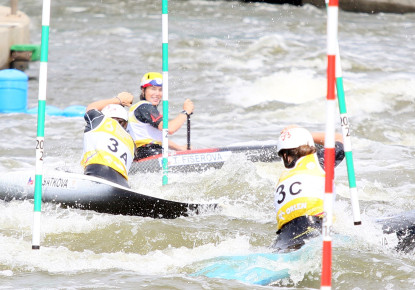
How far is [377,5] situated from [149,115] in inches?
759

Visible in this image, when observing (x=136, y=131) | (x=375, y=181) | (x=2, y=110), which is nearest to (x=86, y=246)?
(x=136, y=131)

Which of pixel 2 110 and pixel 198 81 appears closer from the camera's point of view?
pixel 2 110

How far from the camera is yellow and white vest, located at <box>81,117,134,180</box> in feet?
22.9

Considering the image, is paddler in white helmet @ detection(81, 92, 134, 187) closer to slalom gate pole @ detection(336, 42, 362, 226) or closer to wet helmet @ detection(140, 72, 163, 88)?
wet helmet @ detection(140, 72, 163, 88)

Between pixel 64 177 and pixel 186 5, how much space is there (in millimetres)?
20747

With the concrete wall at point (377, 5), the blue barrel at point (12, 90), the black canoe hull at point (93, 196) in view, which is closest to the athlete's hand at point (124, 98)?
the black canoe hull at point (93, 196)

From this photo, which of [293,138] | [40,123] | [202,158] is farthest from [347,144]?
[202,158]

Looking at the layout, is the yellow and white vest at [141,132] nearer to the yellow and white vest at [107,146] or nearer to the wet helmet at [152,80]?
the wet helmet at [152,80]

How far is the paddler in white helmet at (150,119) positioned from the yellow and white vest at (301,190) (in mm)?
3319

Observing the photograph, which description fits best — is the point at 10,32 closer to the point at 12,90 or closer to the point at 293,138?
the point at 12,90

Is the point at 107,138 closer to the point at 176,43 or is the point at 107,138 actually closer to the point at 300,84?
the point at 300,84

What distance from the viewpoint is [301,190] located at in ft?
16.6

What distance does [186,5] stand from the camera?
27000mm

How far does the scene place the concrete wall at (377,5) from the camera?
2555 centimetres
